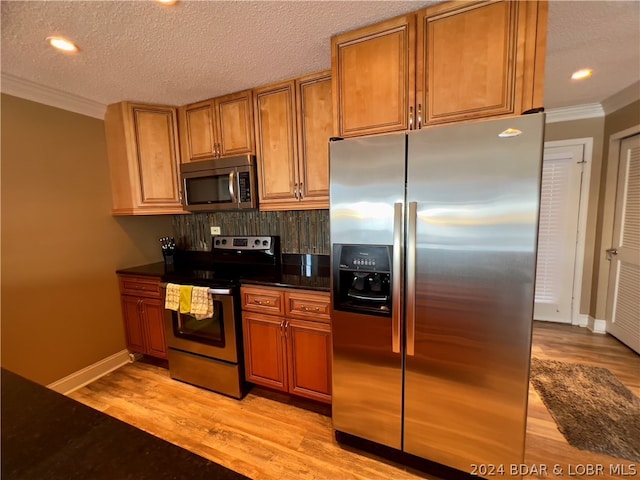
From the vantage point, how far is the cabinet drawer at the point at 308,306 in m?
1.85

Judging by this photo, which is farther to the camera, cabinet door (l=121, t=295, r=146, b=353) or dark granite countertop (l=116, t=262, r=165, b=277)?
cabinet door (l=121, t=295, r=146, b=353)

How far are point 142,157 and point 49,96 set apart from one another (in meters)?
0.72

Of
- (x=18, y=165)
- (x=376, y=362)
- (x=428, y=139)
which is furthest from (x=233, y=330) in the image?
(x=18, y=165)

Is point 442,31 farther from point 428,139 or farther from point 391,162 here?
point 391,162

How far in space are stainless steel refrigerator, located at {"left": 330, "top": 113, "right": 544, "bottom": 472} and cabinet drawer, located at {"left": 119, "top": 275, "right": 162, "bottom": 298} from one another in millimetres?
1800

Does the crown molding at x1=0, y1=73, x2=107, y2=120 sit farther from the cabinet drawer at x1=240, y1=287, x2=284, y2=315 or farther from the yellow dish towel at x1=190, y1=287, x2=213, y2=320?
the cabinet drawer at x1=240, y1=287, x2=284, y2=315

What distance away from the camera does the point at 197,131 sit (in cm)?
248

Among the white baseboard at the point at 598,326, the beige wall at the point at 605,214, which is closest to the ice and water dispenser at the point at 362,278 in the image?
the beige wall at the point at 605,214

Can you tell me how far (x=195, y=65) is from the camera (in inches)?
73.0

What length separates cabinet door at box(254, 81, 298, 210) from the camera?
83.6 inches

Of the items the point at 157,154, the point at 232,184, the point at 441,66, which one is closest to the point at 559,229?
the point at 441,66

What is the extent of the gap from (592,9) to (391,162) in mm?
1394

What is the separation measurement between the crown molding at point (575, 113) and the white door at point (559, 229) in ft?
1.01

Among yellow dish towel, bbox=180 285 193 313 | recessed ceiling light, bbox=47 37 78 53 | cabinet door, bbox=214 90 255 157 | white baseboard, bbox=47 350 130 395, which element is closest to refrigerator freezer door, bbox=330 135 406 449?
cabinet door, bbox=214 90 255 157
